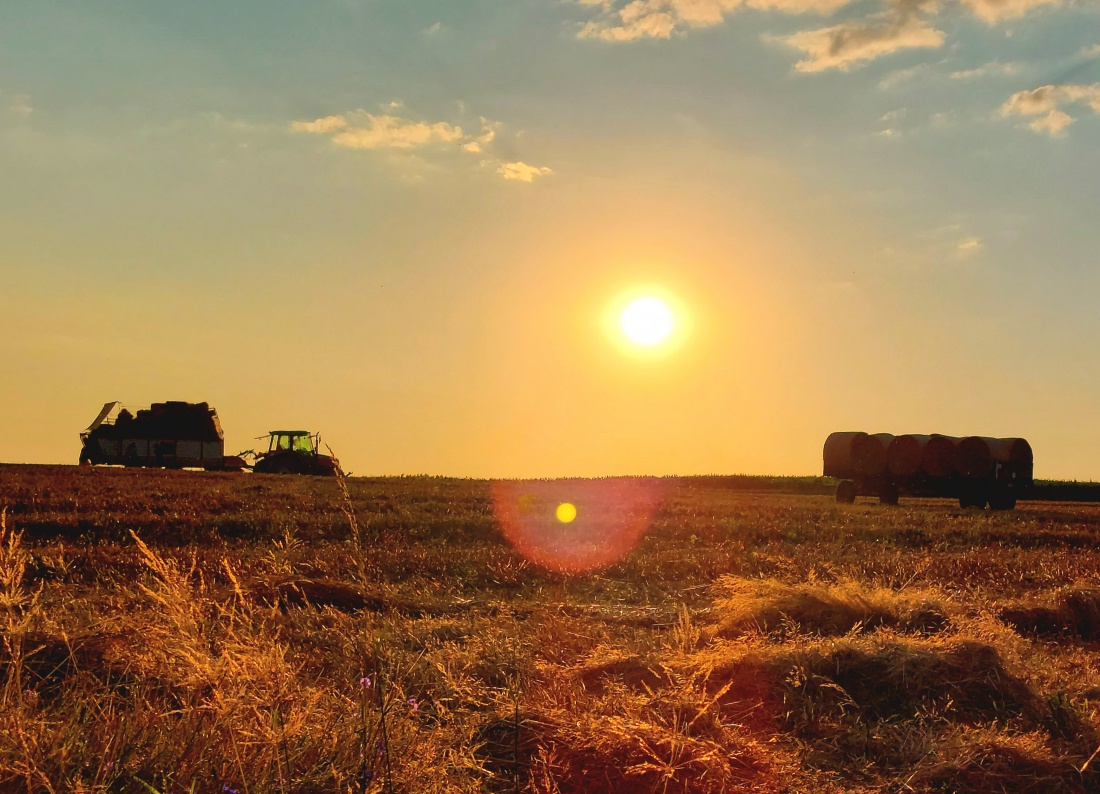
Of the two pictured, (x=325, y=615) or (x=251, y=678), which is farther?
(x=325, y=615)

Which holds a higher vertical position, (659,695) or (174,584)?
(174,584)

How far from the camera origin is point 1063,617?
10.0m

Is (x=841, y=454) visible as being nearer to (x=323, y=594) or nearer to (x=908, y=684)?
(x=323, y=594)

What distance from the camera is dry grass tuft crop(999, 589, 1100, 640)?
9.80 metres

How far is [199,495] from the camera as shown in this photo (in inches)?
851

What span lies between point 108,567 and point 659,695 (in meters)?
8.69

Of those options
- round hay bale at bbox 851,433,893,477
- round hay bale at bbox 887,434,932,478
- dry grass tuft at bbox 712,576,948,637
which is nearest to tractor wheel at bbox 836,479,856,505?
round hay bale at bbox 851,433,893,477

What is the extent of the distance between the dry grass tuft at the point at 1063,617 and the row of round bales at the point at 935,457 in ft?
70.2

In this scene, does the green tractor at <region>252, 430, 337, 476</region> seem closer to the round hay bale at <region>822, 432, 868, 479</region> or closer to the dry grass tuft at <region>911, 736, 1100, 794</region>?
the round hay bale at <region>822, 432, 868, 479</region>

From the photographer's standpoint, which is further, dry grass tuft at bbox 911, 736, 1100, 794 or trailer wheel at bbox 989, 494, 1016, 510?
trailer wheel at bbox 989, 494, 1016, 510

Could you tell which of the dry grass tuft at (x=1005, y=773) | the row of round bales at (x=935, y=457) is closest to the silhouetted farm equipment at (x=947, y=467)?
the row of round bales at (x=935, y=457)

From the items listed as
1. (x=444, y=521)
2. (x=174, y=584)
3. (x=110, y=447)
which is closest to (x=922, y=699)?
(x=174, y=584)

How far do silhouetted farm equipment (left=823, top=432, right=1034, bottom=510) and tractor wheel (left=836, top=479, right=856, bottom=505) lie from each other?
576 millimetres

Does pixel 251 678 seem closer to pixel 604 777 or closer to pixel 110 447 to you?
pixel 604 777
